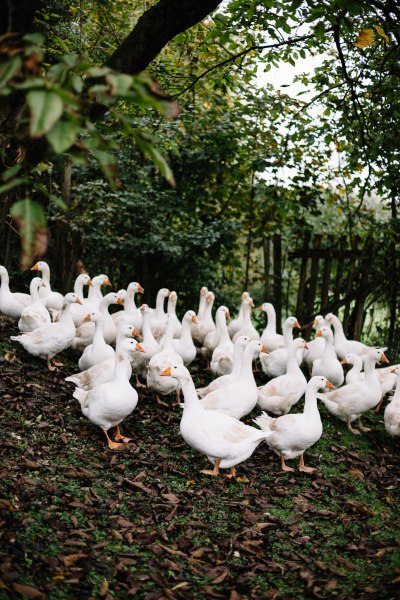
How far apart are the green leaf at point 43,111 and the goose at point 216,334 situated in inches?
285

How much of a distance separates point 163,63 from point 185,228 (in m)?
4.75

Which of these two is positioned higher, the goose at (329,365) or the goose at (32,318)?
the goose at (32,318)

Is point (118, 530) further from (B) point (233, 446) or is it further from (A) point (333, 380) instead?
(A) point (333, 380)

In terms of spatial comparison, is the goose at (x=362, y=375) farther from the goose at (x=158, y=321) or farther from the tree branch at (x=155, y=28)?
the tree branch at (x=155, y=28)

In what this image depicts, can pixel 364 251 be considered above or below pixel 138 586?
above

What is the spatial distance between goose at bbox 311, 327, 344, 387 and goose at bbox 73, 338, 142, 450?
3171 mm

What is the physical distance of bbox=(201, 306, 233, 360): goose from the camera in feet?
29.7

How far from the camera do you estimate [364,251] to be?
1082 centimetres

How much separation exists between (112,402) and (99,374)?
893mm

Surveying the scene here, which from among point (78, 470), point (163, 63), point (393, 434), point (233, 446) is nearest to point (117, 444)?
point (78, 470)

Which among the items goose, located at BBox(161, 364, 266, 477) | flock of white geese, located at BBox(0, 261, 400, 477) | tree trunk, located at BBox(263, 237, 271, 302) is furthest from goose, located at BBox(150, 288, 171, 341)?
goose, located at BBox(161, 364, 266, 477)

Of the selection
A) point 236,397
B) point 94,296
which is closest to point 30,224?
point 236,397

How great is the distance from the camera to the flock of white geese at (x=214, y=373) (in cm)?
596

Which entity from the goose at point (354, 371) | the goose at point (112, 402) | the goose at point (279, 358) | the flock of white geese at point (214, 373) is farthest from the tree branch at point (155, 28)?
the goose at point (354, 371)
